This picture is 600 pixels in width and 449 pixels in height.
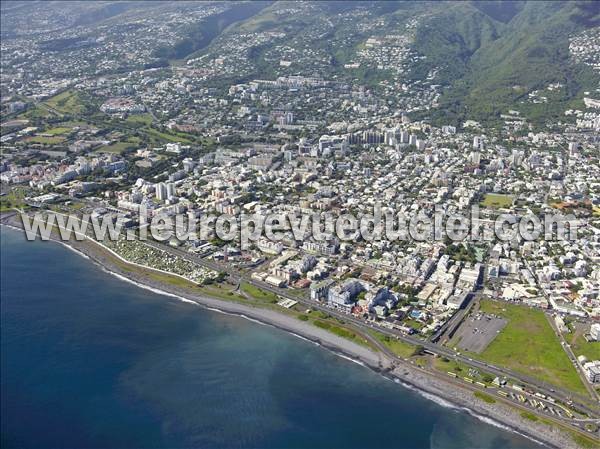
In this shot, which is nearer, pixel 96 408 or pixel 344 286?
pixel 96 408

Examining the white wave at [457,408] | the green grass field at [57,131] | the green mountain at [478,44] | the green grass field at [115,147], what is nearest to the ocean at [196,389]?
the white wave at [457,408]

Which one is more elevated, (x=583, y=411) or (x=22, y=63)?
(x=22, y=63)

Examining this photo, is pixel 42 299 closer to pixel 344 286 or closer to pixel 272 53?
pixel 344 286

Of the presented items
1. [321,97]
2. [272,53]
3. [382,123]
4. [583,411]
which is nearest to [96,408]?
[583,411]

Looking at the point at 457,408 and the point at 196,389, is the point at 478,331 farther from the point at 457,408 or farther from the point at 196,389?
the point at 196,389

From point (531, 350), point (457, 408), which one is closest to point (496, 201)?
point (531, 350)

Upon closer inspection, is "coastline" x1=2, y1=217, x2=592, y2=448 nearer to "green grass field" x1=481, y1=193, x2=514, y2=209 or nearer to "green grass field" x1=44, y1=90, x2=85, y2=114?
"green grass field" x1=481, y1=193, x2=514, y2=209
